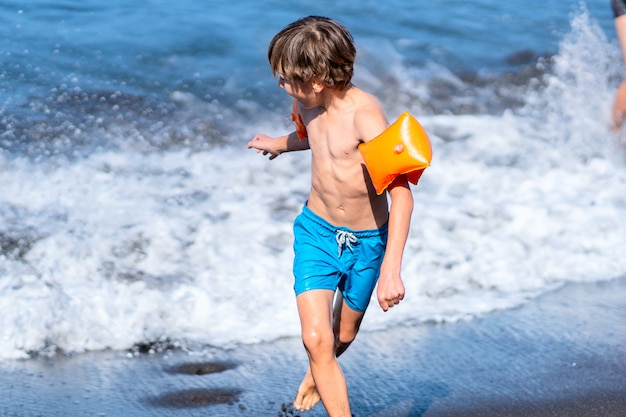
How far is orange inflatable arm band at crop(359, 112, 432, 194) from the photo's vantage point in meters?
3.12

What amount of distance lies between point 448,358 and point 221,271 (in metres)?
1.70

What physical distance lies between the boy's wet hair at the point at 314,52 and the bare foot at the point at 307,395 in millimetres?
1187

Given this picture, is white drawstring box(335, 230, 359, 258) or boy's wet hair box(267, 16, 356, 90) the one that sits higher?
boy's wet hair box(267, 16, 356, 90)

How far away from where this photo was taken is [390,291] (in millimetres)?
3012

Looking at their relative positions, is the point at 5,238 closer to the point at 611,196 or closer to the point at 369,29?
the point at 611,196

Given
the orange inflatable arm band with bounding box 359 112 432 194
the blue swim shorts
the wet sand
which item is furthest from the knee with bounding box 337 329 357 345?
the orange inflatable arm band with bounding box 359 112 432 194

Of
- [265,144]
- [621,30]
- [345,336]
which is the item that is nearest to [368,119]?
[265,144]

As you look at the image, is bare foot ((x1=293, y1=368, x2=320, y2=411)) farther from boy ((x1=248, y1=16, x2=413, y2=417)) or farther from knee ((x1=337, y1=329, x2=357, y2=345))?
knee ((x1=337, y1=329, x2=357, y2=345))

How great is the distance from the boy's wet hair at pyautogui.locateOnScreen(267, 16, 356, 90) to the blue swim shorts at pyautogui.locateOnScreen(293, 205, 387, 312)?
0.56 metres

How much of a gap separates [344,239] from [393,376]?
1.05m

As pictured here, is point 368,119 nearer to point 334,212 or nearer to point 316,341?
point 334,212

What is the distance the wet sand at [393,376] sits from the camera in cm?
394

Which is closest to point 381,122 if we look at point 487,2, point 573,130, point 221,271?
point 221,271

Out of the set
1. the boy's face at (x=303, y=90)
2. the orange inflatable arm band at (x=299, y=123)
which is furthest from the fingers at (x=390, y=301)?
the orange inflatable arm band at (x=299, y=123)
